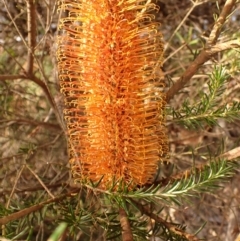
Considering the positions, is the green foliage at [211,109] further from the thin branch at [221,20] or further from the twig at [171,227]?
the twig at [171,227]

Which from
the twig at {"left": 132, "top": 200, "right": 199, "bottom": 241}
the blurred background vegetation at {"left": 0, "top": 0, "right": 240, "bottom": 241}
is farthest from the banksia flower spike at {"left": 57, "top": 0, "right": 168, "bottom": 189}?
the blurred background vegetation at {"left": 0, "top": 0, "right": 240, "bottom": 241}

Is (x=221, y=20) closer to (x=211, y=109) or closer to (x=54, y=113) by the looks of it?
(x=211, y=109)

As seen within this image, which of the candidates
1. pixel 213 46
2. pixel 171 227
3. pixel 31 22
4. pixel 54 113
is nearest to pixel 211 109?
pixel 213 46

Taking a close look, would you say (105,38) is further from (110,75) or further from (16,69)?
Answer: (16,69)

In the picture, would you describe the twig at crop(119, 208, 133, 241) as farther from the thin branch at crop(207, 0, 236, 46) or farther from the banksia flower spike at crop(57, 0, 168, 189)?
the thin branch at crop(207, 0, 236, 46)

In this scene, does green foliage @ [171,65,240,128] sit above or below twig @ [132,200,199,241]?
above

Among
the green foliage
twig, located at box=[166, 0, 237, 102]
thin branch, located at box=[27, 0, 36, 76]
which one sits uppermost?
thin branch, located at box=[27, 0, 36, 76]

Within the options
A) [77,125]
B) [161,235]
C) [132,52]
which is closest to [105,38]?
[132,52]
